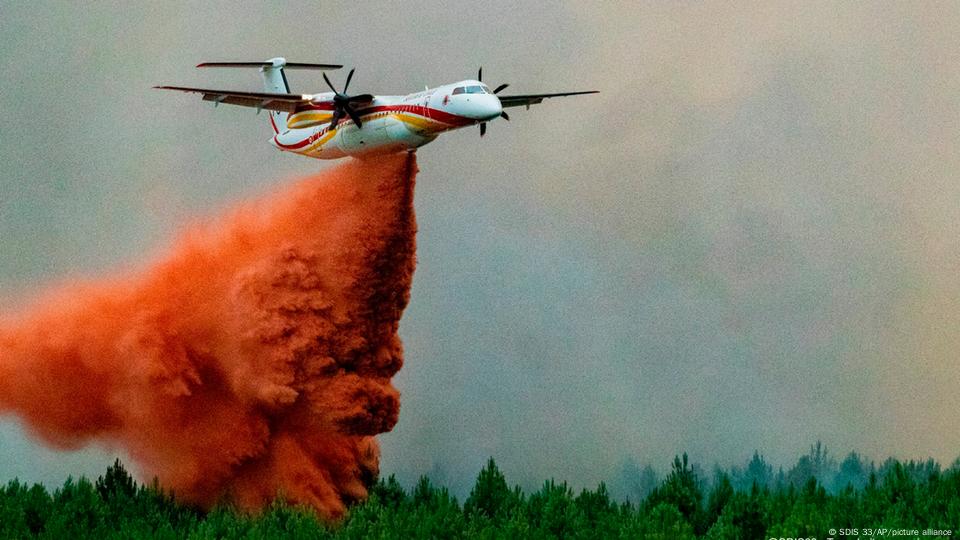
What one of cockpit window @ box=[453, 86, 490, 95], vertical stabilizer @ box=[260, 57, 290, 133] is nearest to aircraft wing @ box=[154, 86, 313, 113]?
vertical stabilizer @ box=[260, 57, 290, 133]

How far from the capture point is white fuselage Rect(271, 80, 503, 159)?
175 feet

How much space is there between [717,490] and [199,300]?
1919cm

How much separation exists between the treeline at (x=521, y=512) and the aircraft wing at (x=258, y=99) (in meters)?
13.3

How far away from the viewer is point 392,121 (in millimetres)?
54969

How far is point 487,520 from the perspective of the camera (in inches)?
2277

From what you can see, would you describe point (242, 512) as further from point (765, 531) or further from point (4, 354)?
point (765, 531)

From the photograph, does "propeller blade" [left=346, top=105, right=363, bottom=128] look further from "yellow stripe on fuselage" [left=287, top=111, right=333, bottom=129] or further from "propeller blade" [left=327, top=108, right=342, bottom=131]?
"yellow stripe on fuselage" [left=287, top=111, right=333, bottom=129]

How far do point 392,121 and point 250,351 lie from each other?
9220 mm

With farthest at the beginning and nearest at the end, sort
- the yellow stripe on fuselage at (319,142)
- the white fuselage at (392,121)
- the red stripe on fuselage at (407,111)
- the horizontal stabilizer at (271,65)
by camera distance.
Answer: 1. the horizontal stabilizer at (271,65)
2. the yellow stripe on fuselage at (319,142)
3. the red stripe on fuselage at (407,111)
4. the white fuselage at (392,121)

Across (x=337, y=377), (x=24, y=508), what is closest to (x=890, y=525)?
(x=337, y=377)

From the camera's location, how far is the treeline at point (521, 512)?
55.9m

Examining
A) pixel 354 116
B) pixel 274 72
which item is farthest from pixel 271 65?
pixel 354 116

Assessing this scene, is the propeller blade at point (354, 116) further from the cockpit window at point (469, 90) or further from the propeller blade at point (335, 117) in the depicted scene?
the cockpit window at point (469, 90)

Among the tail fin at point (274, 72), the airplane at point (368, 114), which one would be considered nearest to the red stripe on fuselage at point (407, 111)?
the airplane at point (368, 114)
